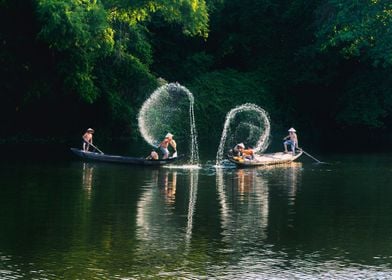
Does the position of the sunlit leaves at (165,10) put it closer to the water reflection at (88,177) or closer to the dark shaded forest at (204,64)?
the dark shaded forest at (204,64)

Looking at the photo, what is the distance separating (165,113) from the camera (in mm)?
65750

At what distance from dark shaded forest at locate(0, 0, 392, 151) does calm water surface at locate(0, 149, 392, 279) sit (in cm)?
1576

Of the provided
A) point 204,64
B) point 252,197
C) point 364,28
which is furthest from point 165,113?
point 252,197

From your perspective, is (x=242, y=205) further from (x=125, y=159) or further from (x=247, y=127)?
(x=247, y=127)

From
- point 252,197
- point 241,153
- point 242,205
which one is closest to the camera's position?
point 242,205

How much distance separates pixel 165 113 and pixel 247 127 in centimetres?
731

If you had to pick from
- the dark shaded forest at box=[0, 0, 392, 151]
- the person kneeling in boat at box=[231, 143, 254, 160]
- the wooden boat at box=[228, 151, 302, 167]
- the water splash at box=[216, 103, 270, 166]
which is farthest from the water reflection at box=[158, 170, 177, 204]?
the water splash at box=[216, 103, 270, 166]

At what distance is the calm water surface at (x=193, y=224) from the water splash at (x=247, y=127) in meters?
23.5

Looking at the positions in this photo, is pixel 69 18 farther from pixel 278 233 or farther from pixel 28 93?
pixel 278 233

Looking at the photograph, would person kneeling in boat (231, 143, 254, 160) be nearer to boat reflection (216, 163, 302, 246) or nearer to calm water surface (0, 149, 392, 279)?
boat reflection (216, 163, 302, 246)

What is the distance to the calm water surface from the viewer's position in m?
20.8

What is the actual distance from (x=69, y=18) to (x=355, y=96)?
25.2 metres

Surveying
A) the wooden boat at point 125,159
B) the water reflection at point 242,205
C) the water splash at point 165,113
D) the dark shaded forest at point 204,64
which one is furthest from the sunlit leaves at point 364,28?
the wooden boat at point 125,159

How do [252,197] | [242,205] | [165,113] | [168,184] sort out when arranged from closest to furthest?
[242,205] < [252,197] < [168,184] < [165,113]
